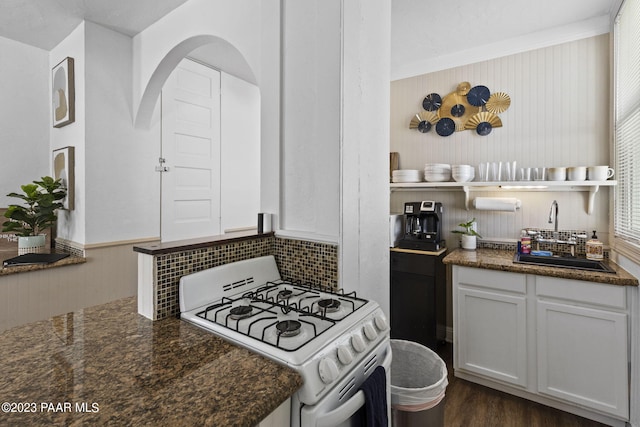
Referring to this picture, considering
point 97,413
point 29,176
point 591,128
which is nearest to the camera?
point 97,413

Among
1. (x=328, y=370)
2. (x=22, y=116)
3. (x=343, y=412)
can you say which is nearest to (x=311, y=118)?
(x=328, y=370)

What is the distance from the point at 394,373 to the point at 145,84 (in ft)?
9.05

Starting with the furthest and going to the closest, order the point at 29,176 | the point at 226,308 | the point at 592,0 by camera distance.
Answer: the point at 29,176 < the point at 592,0 < the point at 226,308

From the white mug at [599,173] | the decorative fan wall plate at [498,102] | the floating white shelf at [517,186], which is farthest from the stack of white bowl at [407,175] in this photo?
the white mug at [599,173]

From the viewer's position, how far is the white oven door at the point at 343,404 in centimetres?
84

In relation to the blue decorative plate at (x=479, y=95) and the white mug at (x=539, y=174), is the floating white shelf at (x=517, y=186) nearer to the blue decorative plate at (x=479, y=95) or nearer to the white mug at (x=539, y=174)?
the white mug at (x=539, y=174)

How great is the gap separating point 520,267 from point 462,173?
907mm

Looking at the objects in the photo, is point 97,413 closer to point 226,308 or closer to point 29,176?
point 226,308

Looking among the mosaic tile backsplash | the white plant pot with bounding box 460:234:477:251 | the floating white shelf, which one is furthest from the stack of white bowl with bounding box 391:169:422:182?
the mosaic tile backsplash

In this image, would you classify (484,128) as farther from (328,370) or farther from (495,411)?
(328,370)

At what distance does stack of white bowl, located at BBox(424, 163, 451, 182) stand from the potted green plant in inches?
121

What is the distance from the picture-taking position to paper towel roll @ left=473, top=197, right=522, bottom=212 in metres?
2.51

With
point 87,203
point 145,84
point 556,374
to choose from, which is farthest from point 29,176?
point 556,374

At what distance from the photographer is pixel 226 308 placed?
1.20 metres
